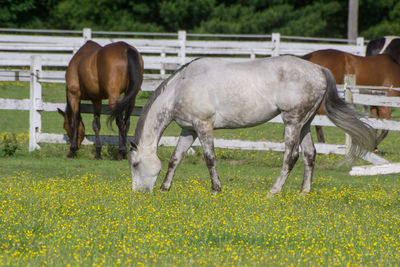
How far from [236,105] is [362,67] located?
6.26m

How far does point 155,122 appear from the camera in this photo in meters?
8.65

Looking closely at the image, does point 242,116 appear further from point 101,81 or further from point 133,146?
point 101,81

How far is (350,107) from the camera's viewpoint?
8750 millimetres

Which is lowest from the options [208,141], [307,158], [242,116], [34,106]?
[307,158]

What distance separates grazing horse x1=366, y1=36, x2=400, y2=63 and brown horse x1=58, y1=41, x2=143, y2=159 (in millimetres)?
6708

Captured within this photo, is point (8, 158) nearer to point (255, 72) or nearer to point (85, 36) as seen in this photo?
point (255, 72)

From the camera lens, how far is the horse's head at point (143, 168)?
27.8ft

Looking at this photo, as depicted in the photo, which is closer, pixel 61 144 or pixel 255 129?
pixel 61 144

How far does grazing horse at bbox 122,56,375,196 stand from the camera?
8320 mm

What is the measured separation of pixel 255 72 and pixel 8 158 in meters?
6.21

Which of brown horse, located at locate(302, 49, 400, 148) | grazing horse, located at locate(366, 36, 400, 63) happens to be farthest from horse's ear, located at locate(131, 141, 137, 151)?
grazing horse, located at locate(366, 36, 400, 63)

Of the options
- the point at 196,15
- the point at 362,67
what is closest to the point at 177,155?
the point at 362,67

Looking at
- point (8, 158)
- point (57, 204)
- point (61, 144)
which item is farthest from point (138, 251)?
point (61, 144)

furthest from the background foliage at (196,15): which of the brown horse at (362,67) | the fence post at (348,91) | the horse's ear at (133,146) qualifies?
the horse's ear at (133,146)
